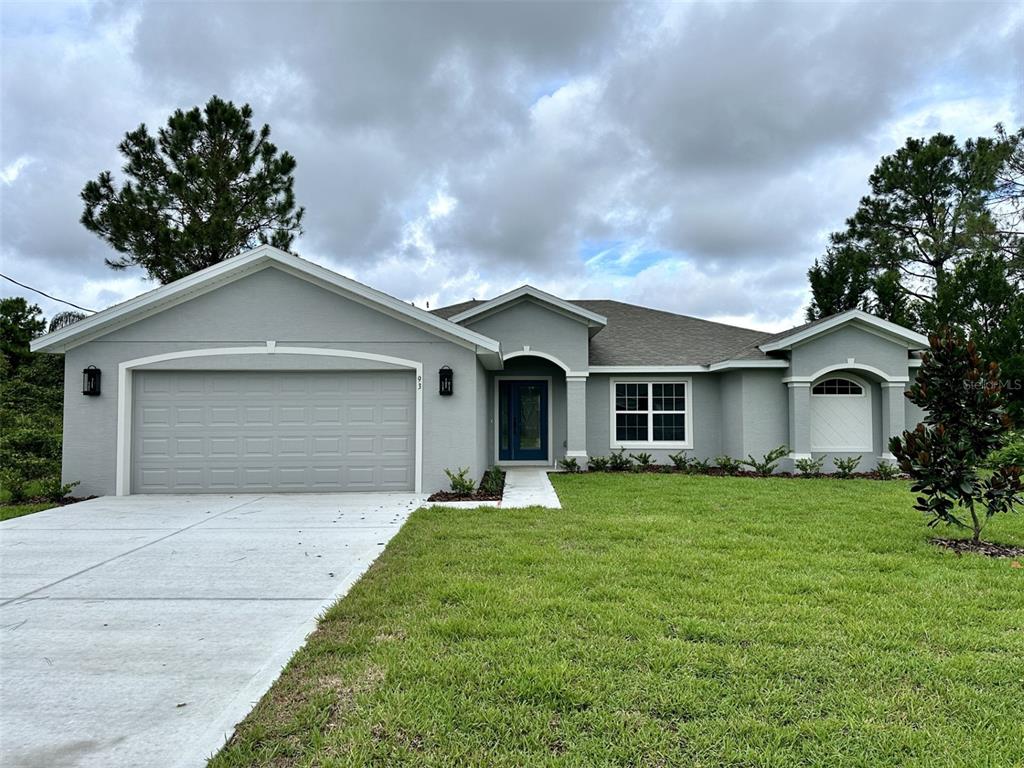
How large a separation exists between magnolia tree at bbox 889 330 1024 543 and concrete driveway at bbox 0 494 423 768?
6.40 m

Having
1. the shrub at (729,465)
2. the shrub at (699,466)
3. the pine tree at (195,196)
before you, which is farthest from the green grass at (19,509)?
the shrub at (729,465)

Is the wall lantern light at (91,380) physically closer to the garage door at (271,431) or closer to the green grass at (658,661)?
the garage door at (271,431)

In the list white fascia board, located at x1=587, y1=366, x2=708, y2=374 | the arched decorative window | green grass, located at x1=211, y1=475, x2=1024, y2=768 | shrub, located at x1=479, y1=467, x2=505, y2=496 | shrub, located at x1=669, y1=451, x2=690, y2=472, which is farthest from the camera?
white fascia board, located at x1=587, y1=366, x2=708, y2=374

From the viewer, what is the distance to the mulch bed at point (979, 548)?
639 cm

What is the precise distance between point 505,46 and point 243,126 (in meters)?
11.8

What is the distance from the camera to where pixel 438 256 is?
24672mm

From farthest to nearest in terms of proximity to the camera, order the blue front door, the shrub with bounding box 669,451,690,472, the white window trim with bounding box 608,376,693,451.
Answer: the blue front door
the white window trim with bounding box 608,376,693,451
the shrub with bounding box 669,451,690,472

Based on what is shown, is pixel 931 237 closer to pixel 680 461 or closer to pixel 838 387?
pixel 838 387

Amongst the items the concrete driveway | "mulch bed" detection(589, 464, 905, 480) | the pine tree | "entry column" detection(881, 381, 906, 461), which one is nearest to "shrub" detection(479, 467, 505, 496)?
the concrete driveway

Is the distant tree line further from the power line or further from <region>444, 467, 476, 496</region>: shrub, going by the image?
the power line

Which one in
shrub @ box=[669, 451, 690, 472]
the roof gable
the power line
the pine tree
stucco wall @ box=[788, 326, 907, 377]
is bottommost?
shrub @ box=[669, 451, 690, 472]

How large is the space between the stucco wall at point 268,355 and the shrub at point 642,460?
221 inches

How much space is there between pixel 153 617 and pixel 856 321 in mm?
14999

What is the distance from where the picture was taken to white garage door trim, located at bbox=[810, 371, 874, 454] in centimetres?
1448
